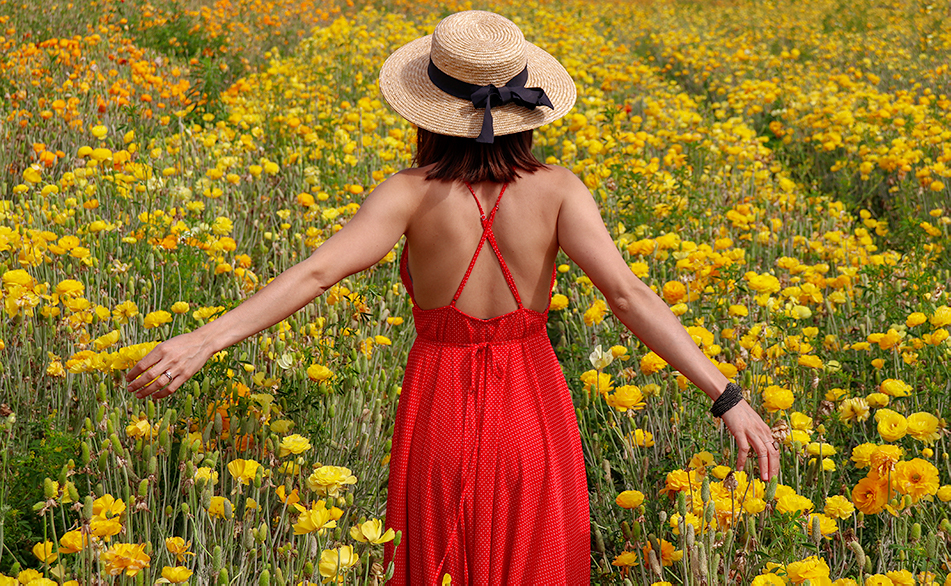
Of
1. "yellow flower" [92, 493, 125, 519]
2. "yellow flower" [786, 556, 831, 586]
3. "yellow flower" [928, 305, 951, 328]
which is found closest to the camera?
"yellow flower" [786, 556, 831, 586]

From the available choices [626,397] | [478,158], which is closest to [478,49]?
[478,158]

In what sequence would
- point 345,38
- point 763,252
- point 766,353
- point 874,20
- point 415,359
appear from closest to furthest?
1. point 415,359
2. point 766,353
3. point 763,252
4. point 345,38
5. point 874,20

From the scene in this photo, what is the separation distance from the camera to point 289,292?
1665 mm

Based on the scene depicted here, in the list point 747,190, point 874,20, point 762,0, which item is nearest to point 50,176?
point 747,190

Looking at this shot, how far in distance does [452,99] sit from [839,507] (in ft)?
4.00

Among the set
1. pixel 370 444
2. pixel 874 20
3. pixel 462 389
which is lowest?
pixel 370 444

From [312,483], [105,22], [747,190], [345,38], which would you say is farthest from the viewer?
[345,38]

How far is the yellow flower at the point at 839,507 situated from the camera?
5.94 ft

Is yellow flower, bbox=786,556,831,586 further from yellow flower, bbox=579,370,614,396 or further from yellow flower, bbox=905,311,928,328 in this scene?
yellow flower, bbox=905,311,928,328

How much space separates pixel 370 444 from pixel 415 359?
0.83m

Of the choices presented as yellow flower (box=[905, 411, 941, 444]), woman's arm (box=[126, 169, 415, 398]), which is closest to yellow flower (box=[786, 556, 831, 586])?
yellow flower (box=[905, 411, 941, 444])

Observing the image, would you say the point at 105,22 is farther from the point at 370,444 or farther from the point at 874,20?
the point at 874,20

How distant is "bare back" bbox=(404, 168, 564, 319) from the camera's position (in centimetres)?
180

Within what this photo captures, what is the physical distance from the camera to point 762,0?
50.6 ft
